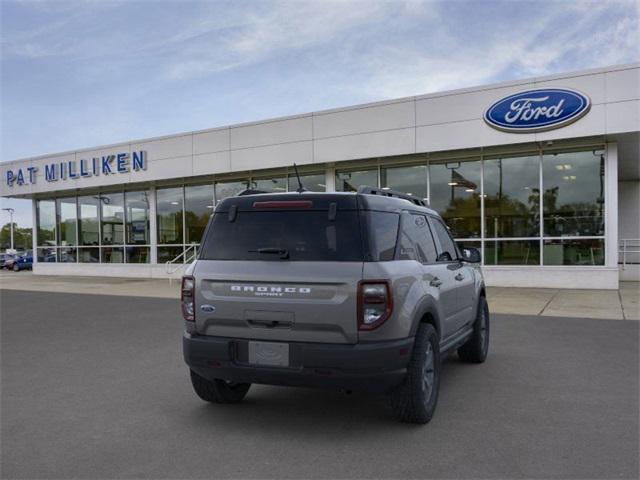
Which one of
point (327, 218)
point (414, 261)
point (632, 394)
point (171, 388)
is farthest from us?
point (171, 388)

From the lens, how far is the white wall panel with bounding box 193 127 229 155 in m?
20.6

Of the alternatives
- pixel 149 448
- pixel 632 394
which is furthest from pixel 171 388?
pixel 632 394

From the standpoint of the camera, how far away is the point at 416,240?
16.6ft

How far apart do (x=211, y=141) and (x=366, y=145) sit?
6.49m

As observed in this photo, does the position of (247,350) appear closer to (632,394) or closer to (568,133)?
(632,394)

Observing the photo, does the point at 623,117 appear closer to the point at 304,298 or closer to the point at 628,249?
the point at 628,249

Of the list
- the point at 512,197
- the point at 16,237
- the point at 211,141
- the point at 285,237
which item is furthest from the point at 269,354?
the point at 16,237

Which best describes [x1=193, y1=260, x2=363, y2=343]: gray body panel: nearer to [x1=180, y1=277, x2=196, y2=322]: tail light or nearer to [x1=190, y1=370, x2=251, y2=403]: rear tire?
[x1=180, y1=277, x2=196, y2=322]: tail light

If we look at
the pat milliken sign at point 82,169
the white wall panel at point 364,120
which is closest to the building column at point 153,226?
the pat milliken sign at point 82,169

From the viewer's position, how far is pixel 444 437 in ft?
13.9

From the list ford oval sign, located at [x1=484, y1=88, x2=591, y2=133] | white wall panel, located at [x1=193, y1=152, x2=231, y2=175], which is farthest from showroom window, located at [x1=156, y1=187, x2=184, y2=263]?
ford oval sign, located at [x1=484, y1=88, x2=591, y2=133]

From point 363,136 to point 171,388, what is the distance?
1321cm

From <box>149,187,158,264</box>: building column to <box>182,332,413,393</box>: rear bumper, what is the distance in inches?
803

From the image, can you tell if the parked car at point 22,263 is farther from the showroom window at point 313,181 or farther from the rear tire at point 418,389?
the rear tire at point 418,389
